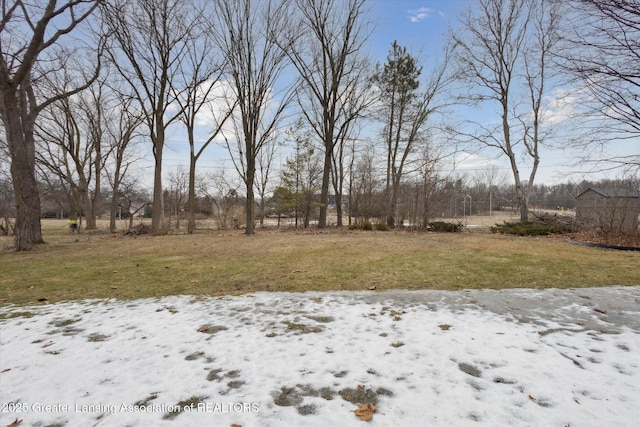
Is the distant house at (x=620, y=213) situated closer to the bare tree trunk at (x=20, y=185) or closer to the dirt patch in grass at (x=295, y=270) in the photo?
the dirt patch in grass at (x=295, y=270)

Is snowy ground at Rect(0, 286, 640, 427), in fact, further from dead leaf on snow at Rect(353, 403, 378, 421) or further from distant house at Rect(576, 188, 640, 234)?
distant house at Rect(576, 188, 640, 234)

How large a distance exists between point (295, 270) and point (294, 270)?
21 millimetres

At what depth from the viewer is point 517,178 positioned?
15031 mm

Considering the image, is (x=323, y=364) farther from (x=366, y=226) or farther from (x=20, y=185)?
(x=366, y=226)

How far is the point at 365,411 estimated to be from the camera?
71.2 inches

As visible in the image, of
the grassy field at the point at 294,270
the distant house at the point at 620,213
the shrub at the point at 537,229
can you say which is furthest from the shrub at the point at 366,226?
the distant house at the point at 620,213

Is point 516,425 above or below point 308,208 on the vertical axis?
below

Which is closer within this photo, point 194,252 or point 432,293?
point 432,293

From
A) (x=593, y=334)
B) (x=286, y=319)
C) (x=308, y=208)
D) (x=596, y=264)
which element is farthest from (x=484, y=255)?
(x=308, y=208)

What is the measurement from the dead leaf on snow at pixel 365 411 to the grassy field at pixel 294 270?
285 centimetres

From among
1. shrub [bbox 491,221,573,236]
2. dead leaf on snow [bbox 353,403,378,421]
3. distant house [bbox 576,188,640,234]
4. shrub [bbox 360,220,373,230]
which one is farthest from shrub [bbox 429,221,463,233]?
dead leaf on snow [bbox 353,403,378,421]

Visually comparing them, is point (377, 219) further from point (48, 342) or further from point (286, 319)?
point (48, 342)

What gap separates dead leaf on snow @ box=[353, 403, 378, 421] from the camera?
175 centimetres

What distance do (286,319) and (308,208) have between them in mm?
15273
